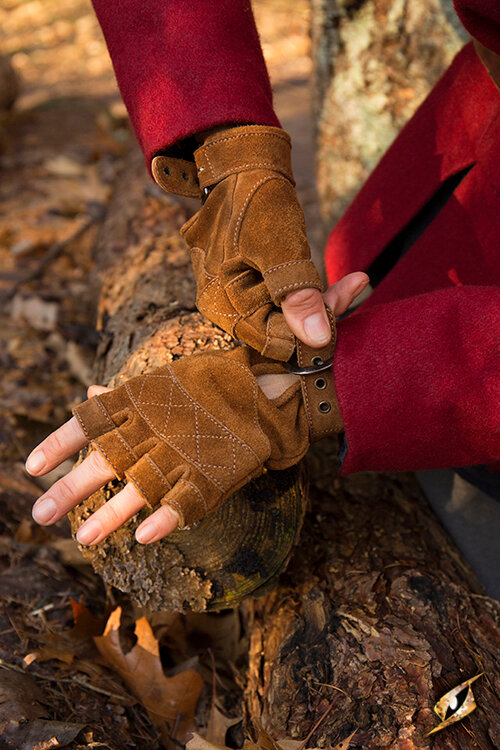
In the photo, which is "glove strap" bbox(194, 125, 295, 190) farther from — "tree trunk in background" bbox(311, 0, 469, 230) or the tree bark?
"tree trunk in background" bbox(311, 0, 469, 230)

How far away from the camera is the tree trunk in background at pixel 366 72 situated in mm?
2678

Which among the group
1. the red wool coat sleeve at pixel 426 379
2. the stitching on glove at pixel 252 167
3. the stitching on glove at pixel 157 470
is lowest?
the red wool coat sleeve at pixel 426 379

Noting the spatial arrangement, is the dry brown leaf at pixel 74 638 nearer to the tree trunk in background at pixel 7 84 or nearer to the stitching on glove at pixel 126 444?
the stitching on glove at pixel 126 444

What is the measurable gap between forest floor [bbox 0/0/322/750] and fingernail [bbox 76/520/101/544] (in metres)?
0.47

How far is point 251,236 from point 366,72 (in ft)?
6.67

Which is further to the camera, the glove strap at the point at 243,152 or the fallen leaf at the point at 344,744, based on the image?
the glove strap at the point at 243,152

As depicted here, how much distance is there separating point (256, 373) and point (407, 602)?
71 centimetres

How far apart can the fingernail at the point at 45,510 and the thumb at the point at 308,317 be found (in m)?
0.68

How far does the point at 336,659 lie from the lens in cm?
138

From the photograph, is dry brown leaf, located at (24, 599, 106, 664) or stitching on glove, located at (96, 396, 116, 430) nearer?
stitching on glove, located at (96, 396, 116, 430)

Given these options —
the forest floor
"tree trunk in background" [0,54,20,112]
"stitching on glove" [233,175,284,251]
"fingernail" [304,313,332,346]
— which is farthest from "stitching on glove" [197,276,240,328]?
"tree trunk in background" [0,54,20,112]

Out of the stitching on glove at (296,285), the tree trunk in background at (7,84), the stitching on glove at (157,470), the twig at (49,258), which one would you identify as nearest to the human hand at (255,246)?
the stitching on glove at (296,285)

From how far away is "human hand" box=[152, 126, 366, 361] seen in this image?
53.9 inches

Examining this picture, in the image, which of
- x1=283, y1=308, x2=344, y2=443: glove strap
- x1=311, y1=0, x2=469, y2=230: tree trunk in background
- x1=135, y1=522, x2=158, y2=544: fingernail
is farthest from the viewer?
x1=311, y1=0, x2=469, y2=230: tree trunk in background
